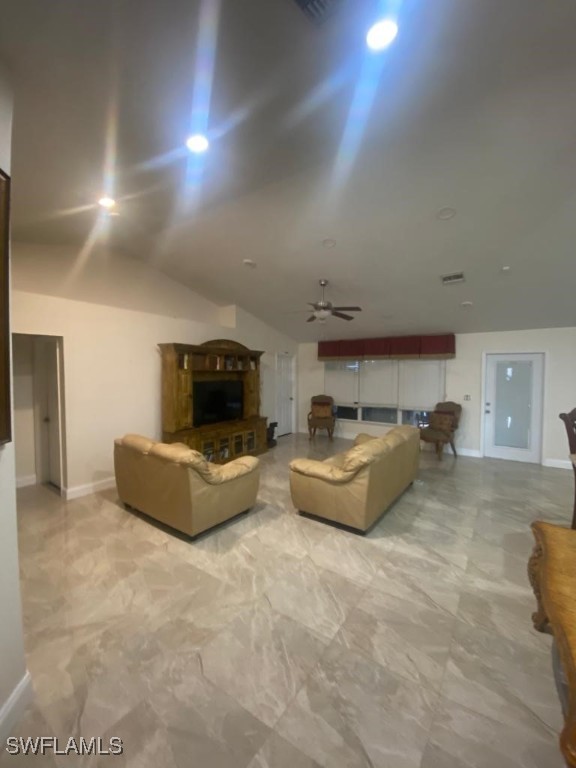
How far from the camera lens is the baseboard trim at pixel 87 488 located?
3898mm

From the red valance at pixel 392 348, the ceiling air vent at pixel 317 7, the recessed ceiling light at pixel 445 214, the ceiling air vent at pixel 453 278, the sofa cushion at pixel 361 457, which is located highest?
the recessed ceiling light at pixel 445 214

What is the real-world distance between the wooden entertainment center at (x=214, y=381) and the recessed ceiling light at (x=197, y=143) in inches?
110

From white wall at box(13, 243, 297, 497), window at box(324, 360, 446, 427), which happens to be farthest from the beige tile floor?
window at box(324, 360, 446, 427)

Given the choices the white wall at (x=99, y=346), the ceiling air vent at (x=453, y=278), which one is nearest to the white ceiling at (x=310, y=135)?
the ceiling air vent at (x=453, y=278)

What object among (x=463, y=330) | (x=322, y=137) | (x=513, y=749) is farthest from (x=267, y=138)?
(x=463, y=330)

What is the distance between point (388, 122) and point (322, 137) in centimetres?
46

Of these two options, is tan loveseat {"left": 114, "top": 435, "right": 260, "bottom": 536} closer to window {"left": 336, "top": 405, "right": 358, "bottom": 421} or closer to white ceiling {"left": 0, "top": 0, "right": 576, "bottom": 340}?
white ceiling {"left": 0, "top": 0, "right": 576, "bottom": 340}

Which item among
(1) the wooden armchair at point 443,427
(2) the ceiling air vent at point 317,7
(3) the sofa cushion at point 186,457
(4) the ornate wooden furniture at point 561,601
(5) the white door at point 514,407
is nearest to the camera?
(4) the ornate wooden furniture at point 561,601

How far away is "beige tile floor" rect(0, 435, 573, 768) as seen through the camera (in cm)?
136

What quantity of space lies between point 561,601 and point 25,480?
564cm

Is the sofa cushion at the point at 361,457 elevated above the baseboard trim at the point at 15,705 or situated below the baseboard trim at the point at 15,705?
above

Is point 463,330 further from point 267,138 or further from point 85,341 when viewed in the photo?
point 85,341

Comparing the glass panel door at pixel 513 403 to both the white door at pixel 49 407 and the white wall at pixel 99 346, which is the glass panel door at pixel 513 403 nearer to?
the white wall at pixel 99 346

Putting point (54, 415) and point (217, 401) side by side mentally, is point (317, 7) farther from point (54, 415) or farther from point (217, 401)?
point (217, 401)
